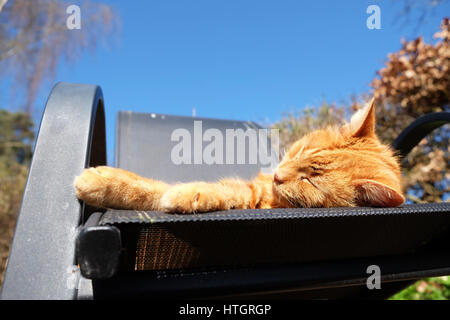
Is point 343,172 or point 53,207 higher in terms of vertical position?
point 343,172

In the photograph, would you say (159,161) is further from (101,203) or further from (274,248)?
(274,248)

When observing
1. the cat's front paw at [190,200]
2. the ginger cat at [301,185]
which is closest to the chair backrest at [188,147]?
the ginger cat at [301,185]

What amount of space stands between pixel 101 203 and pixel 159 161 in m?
1.68

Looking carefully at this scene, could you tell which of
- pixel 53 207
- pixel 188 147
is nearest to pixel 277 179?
pixel 53 207

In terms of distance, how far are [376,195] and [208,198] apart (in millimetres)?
580

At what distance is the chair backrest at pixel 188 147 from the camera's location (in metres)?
2.66

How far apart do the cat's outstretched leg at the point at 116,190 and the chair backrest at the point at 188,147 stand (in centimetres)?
145

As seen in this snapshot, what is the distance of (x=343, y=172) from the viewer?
4.42 feet

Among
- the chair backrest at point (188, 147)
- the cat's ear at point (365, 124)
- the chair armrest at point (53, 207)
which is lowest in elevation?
the chair armrest at point (53, 207)

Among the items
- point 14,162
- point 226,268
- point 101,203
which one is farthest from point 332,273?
point 14,162

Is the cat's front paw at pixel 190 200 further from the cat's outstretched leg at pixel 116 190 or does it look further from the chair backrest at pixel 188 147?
the chair backrest at pixel 188 147

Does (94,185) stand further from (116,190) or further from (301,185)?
(301,185)

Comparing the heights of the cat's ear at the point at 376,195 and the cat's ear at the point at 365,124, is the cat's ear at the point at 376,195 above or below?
below

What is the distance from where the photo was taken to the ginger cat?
100 cm
